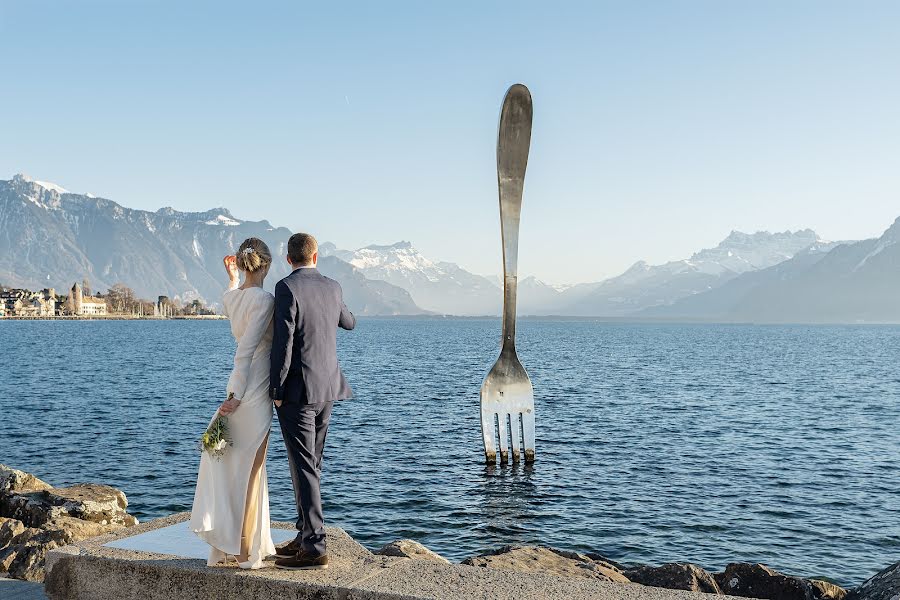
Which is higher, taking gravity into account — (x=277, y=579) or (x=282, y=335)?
(x=282, y=335)

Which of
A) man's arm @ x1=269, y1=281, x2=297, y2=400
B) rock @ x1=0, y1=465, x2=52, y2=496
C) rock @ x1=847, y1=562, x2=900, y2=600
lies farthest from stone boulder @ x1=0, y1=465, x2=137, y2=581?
rock @ x1=847, y1=562, x2=900, y2=600

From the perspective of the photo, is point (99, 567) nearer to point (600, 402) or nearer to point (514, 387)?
point (514, 387)

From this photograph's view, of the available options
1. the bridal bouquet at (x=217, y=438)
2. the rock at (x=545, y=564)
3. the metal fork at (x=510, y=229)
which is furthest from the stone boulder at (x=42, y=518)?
the metal fork at (x=510, y=229)

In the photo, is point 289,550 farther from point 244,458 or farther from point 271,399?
point 271,399

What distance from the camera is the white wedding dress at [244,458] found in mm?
6207

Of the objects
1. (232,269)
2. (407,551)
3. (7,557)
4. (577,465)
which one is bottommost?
(577,465)

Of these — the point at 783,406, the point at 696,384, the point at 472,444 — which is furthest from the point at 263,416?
the point at 696,384

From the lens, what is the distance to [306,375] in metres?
6.11

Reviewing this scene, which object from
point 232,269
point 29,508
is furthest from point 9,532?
point 232,269

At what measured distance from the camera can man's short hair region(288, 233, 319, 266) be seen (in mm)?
6324

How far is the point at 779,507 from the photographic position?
22359mm

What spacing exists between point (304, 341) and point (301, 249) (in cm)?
72

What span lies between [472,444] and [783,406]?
26156mm

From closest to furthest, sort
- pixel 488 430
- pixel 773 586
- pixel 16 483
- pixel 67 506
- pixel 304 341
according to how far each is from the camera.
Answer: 1. pixel 304 341
2. pixel 773 586
3. pixel 67 506
4. pixel 16 483
5. pixel 488 430
